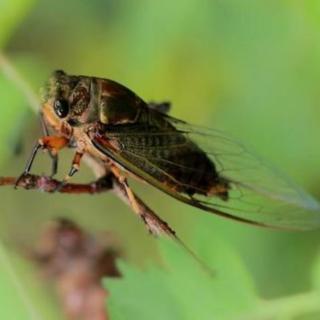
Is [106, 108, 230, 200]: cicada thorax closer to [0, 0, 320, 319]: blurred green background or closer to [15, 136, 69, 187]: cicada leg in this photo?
[15, 136, 69, 187]: cicada leg

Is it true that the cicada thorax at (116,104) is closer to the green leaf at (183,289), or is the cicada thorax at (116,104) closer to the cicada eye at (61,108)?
the cicada eye at (61,108)

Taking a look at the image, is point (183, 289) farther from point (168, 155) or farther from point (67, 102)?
point (67, 102)

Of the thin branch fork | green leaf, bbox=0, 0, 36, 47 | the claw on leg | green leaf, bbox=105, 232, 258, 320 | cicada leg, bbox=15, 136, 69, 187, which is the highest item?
green leaf, bbox=0, 0, 36, 47

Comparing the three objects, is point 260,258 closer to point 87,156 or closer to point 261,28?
point 261,28

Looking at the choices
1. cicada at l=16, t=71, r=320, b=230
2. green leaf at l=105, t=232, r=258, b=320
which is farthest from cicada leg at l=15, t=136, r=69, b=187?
green leaf at l=105, t=232, r=258, b=320

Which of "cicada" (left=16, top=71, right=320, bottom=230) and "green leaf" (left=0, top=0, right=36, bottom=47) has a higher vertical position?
"green leaf" (left=0, top=0, right=36, bottom=47)

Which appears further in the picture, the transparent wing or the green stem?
the transparent wing

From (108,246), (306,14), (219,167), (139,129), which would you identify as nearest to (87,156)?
(139,129)

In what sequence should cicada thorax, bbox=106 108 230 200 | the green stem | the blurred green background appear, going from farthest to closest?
the blurred green background, cicada thorax, bbox=106 108 230 200, the green stem
